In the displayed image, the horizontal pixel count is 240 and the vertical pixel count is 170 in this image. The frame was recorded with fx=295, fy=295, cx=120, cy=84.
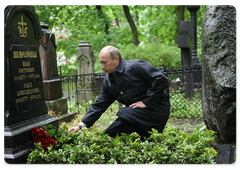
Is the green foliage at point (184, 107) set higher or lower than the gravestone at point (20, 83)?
lower

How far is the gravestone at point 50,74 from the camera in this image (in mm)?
7793

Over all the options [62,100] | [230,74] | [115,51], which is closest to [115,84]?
[115,51]

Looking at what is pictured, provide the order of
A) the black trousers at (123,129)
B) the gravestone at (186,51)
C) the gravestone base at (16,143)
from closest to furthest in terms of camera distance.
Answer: the gravestone base at (16,143) < the black trousers at (123,129) < the gravestone at (186,51)

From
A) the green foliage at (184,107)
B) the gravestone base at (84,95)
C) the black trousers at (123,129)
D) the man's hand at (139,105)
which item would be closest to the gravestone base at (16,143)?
the black trousers at (123,129)

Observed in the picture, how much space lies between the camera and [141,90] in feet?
13.3

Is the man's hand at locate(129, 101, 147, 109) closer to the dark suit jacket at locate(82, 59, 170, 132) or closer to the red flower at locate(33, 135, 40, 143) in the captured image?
the dark suit jacket at locate(82, 59, 170, 132)

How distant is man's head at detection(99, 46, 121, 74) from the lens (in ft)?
12.9

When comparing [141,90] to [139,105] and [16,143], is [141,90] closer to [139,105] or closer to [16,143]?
[139,105]

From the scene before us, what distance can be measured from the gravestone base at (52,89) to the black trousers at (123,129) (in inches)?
149

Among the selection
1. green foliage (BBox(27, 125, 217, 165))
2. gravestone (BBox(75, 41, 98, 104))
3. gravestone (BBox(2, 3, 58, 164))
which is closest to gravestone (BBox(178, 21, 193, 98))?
gravestone (BBox(75, 41, 98, 104))

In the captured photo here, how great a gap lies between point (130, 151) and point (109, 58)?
1.25m

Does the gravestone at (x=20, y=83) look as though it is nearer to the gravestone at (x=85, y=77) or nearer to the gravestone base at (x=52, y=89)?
the gravestone base at (x=52, y=89)

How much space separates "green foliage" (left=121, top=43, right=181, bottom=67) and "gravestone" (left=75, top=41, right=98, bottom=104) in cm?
257

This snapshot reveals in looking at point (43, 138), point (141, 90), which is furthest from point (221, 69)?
point (43, 138)
